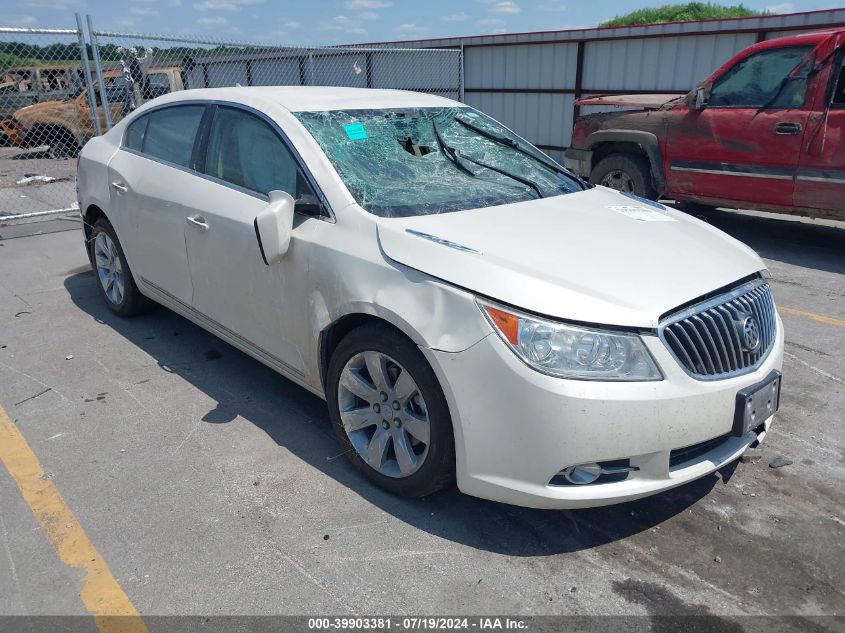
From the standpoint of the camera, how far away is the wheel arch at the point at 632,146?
7.78 metres

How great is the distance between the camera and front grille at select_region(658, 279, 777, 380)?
2.55m

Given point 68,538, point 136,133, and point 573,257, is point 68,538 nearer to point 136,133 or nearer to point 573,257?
point 573,257

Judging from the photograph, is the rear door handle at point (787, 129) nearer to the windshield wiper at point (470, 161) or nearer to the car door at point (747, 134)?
the car door at point (747, 134)

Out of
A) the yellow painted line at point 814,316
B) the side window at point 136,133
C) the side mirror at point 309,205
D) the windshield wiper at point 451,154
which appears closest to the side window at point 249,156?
the side mirror at point 309,205

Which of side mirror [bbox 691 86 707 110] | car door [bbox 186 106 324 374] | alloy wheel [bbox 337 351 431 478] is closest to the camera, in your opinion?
alloy wheel [bbox 337 351 431 478]

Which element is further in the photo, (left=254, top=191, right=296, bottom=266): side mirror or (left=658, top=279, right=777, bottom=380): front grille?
(left=254, top=191, right=296, bottom=266): side mirror

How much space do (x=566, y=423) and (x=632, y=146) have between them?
258 inches

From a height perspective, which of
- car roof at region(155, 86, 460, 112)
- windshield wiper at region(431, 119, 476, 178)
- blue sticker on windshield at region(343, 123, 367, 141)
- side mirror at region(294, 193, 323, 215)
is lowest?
side mirror at region(294, 193, 323, 215)

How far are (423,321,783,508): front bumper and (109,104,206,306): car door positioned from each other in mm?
2179

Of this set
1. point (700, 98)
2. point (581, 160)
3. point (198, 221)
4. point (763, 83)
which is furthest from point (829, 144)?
point (198, 221)

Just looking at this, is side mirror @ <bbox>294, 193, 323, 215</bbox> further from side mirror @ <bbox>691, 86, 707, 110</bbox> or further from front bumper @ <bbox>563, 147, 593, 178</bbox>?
front bumper @ <bbox>563, 147, 593, 178</bbox>

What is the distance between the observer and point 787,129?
6688 millimetres

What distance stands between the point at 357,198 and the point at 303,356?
828 millimetres

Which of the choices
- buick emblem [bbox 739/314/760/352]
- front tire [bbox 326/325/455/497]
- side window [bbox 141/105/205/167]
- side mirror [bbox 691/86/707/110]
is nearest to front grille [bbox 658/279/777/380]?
buick emblem [bbox 739/314/760/352]
